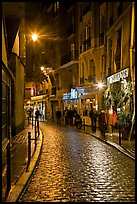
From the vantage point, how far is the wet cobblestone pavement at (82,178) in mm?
7516

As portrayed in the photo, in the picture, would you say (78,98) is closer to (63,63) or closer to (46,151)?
(63,63)

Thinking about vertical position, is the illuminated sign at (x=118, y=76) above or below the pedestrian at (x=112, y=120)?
above

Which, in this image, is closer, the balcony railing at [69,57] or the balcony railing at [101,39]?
the balcony railing at [101,39]

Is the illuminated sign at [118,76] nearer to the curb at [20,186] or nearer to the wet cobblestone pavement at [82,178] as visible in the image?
the wet cobblestone pavement at [82,178]

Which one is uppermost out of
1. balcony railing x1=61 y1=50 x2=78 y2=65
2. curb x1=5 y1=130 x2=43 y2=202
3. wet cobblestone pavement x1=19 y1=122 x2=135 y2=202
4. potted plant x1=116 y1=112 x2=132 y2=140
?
balcony railing x1=61 y1=50 x2=78 y2=65

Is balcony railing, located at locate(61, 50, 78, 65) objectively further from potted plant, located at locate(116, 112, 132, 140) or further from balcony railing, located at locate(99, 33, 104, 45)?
potted plant, located at locate(116, 112, 132, 140)

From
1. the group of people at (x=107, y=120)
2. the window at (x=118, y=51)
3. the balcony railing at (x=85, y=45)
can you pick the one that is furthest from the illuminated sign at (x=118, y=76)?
the balcony railing at (x=85, y=45)

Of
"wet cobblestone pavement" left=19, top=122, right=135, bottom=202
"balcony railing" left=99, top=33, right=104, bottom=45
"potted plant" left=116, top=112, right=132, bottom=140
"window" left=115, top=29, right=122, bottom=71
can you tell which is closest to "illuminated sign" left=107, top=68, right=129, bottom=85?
"window" left=115, top=29, right=122, bottom=71

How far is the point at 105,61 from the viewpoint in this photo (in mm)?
30391

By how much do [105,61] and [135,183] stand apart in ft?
72.9

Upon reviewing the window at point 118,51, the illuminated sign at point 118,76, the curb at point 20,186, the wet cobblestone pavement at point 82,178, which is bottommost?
the wet cobblestone pavement at point 82,178

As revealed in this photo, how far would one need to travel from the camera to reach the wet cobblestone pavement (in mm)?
7516

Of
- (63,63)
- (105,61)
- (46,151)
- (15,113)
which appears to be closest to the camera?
(46,151)

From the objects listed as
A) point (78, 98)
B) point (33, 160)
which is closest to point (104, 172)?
point (33, 160)
